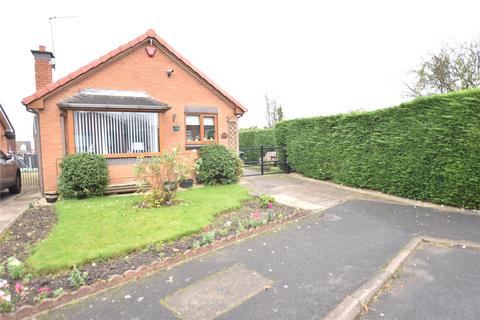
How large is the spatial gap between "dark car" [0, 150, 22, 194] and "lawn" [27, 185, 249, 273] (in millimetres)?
2943

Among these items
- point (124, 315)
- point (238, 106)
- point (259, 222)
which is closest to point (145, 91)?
point (238, 106)

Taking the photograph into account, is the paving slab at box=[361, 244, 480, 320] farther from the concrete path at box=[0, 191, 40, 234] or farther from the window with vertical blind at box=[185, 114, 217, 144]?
the window with vertical blind at box=[185, 114, 217, 144]

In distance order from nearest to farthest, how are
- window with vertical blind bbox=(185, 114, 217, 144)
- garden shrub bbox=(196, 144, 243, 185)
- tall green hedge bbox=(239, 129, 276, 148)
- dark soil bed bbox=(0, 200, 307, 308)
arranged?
dark soil bed bbox=(0, 200, 307, 308), garden shrub bbox=(196, 144, 243, 185), window with vertical blind bbox=(185, 114, 217, 144), tall green hedge bbox=(239, 129, 276, 148)

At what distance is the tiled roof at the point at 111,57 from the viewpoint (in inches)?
339

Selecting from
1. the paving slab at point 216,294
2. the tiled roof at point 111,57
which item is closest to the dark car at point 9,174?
the tiled roof at point 111,57

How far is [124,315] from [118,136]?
7937mm

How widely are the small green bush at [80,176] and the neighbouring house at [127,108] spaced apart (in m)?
0.85

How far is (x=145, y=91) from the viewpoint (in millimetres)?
10352

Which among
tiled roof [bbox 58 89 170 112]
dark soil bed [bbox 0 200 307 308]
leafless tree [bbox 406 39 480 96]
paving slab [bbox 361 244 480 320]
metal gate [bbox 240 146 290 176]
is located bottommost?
paving slab [bbox 361 244 480 320]

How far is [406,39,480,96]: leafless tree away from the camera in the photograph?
18688 mm

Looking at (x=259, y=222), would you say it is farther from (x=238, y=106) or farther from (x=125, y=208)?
(x=238, y=106)

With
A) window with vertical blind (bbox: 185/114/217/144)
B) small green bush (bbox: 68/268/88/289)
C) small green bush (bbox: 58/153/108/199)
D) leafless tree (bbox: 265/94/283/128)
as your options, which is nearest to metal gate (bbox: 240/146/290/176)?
window with vertical blind (bbox: 185/114/217/144)

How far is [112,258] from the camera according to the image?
4195 mm

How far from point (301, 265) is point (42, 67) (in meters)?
11.9
